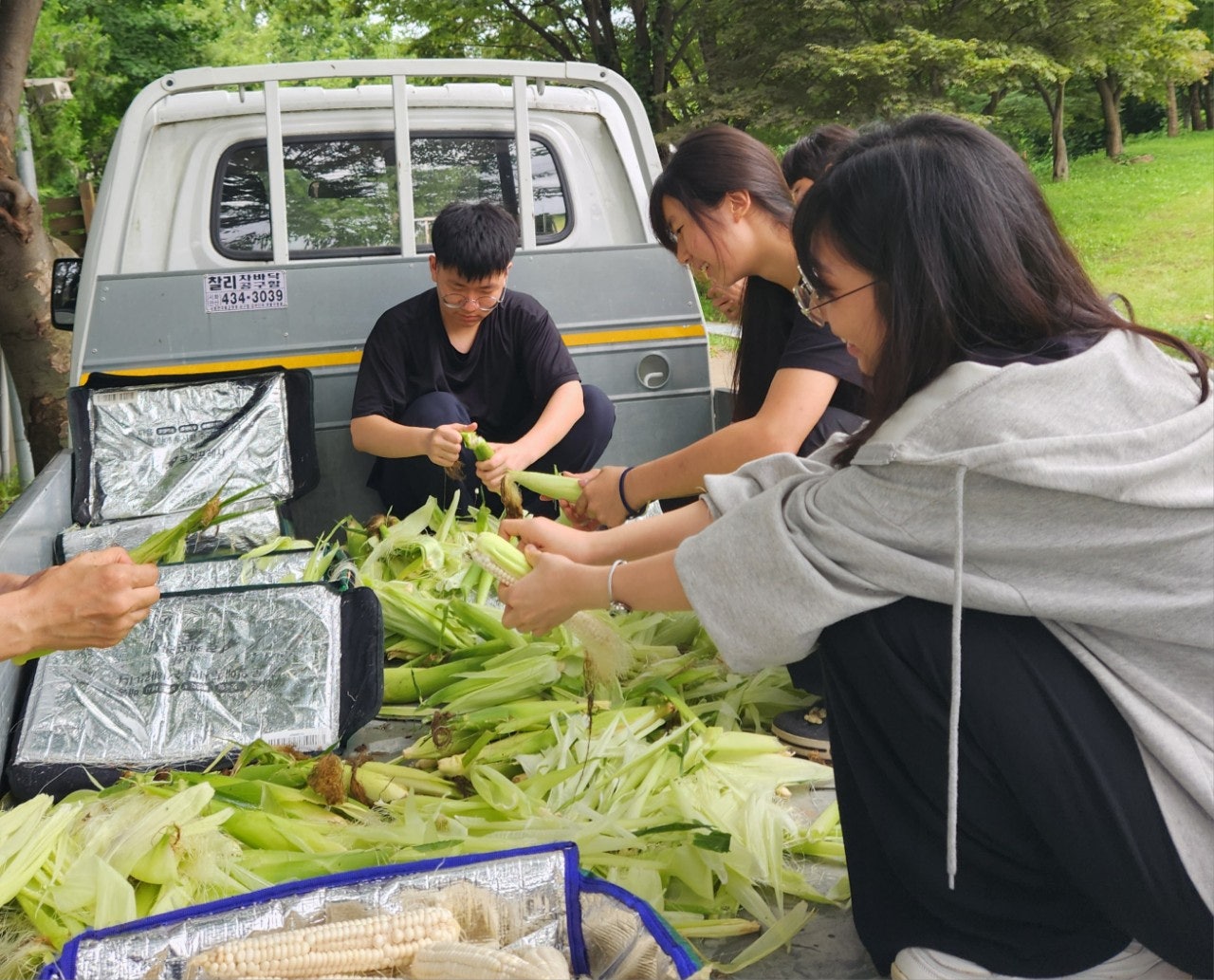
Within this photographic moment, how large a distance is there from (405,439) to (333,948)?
2.46m

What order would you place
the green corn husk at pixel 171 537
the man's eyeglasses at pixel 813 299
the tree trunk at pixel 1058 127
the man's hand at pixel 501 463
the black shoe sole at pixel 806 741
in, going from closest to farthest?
the man's eyeglasses at pixel 813 299 → the black shoe sole at pixel 806 741 → the green corn husk at pixel 171 537 → the man's hand at pixel 501 463 → the tree trunk at pixel 1058 127

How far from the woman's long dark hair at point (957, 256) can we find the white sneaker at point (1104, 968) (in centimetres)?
87

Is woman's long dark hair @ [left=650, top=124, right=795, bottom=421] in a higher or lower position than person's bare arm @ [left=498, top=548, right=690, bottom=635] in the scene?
higher

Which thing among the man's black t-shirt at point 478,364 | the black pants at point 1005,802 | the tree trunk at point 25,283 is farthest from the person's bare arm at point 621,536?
→ the tree trunk at point 25,283

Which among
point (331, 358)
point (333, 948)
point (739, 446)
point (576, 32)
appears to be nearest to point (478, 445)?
point (331, 358)

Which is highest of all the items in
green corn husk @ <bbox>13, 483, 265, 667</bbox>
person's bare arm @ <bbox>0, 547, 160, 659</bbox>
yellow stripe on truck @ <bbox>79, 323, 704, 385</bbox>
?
person's bare arm @ <bbox>0, 547, 160, 659</bbox>

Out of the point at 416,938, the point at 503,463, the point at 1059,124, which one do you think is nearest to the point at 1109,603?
the point at 416,938

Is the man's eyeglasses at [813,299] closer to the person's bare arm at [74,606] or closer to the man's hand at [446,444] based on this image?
the person's bare arm at [74,606]

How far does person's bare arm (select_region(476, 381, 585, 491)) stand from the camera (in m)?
3.74

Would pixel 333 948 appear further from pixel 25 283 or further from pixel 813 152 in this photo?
pixel 25 283

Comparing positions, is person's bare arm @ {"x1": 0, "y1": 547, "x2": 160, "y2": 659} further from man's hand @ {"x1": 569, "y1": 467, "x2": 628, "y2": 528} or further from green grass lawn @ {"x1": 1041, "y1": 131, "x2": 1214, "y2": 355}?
green grass lawn @ {"x1": 1041, "y1": 131, "x2": 1214, "y2": 355}

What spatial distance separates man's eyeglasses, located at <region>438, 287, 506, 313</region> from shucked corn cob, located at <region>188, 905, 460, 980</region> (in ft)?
8.74

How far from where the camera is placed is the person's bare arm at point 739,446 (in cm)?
296

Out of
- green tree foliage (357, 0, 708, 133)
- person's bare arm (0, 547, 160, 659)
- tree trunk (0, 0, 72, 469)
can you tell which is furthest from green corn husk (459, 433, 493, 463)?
green tree foliage (357, 0, 708, 133)
